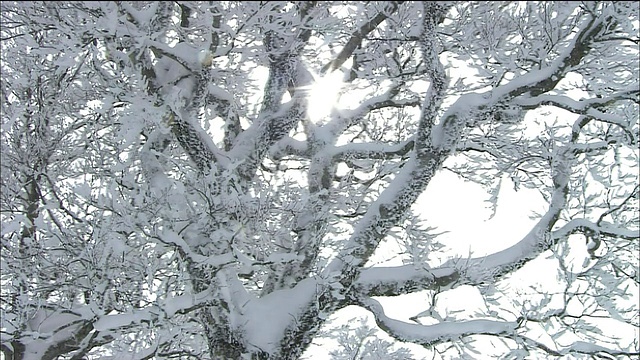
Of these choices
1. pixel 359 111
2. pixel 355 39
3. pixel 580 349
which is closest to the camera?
pixel 580 349

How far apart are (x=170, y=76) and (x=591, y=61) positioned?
4396 millimetres

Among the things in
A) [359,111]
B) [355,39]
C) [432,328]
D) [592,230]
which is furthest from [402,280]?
[355,39]

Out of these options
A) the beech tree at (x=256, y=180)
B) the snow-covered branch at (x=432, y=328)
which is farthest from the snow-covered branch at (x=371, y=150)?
the snow-covered branch at (x=432, y=328)

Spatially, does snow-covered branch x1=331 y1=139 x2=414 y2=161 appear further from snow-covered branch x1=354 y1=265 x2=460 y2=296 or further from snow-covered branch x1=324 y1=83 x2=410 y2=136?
snow-covered branch x1=354 y1=265 x2=460 y2=296

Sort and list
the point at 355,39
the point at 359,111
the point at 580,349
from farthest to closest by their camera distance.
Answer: the point at 359,111 → the point at 355,39 → the point at 580,349

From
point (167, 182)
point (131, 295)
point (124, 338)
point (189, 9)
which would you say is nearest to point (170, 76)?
point (189, 9)

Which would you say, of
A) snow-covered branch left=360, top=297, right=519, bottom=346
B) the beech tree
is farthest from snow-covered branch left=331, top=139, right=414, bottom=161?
snow-covered branch left=360, top=297, right=519, bottom=346

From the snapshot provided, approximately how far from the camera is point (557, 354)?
4988 mm

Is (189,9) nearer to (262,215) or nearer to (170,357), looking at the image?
(262,215)

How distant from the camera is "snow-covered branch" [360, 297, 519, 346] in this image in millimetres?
5000

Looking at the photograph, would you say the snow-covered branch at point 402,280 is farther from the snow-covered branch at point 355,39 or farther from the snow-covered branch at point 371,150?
the snow-covered branch at point 355,39

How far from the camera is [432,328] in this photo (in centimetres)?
509

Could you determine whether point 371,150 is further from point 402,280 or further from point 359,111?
point 402,280

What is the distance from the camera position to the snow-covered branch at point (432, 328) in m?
5.00
